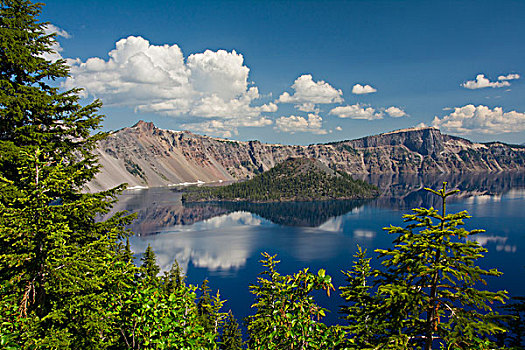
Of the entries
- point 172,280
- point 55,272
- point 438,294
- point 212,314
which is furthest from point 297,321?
point 172,280

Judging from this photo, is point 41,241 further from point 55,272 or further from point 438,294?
point 438,294

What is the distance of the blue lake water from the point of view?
240ft

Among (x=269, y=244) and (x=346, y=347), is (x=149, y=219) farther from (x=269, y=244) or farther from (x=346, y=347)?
(x=346, y=347)

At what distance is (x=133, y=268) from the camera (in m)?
10.3

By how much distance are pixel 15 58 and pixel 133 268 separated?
9.87 meters

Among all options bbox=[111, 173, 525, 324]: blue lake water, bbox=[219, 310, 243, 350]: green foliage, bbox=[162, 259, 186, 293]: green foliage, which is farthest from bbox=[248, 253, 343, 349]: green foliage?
bbox=[111, 173, 525, 324]: blue lake water

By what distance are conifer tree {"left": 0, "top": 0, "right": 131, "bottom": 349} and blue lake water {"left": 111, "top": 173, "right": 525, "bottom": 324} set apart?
4886 centimetres

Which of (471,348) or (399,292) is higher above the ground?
(399,292)

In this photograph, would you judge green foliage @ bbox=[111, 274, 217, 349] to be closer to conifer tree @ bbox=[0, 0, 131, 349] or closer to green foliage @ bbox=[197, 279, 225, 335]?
conifer tree @ bbox=[0, 0, 131, 349]

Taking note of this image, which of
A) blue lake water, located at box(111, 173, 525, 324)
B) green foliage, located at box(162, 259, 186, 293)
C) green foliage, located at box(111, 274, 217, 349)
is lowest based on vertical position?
blue lake water, located at box(111, 173, 525, 324)

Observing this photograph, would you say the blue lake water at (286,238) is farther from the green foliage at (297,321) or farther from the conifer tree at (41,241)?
the green foliage at (297,321)

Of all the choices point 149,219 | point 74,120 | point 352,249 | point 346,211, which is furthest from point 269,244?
point 74,120

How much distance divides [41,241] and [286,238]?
108374mm

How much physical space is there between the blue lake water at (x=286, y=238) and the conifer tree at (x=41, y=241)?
48858 mm
